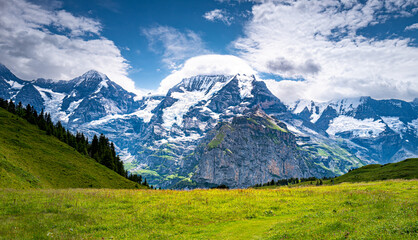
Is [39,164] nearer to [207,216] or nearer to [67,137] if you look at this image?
[67,137]

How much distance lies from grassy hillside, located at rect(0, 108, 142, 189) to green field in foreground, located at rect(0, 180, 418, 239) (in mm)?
21452

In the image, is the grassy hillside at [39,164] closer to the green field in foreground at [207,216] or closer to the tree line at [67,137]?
the tree line at [67,137]

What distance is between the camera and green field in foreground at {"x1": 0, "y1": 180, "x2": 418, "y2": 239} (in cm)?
1761

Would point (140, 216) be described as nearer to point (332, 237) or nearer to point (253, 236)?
point (253, 236)

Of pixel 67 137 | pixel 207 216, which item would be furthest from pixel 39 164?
pixel 207 216

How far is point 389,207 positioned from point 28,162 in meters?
66.9

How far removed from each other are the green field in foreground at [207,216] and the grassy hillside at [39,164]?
21.5 meters

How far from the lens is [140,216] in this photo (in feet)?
78.8

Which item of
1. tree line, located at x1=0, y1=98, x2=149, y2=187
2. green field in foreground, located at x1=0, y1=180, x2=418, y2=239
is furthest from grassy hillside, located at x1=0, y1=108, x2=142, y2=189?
green field in foreground, located at x1=0, y1=180, x2=418, y2=239

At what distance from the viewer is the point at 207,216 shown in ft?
81.1

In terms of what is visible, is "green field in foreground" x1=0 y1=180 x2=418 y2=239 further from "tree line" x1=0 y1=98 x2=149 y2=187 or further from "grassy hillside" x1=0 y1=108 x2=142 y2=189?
"tree line" x1=0 y1=98 x2=149 y2=187

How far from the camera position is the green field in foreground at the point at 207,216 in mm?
17609

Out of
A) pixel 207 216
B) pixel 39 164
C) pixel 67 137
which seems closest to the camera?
pixel 207 216

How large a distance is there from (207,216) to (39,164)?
54.1m
